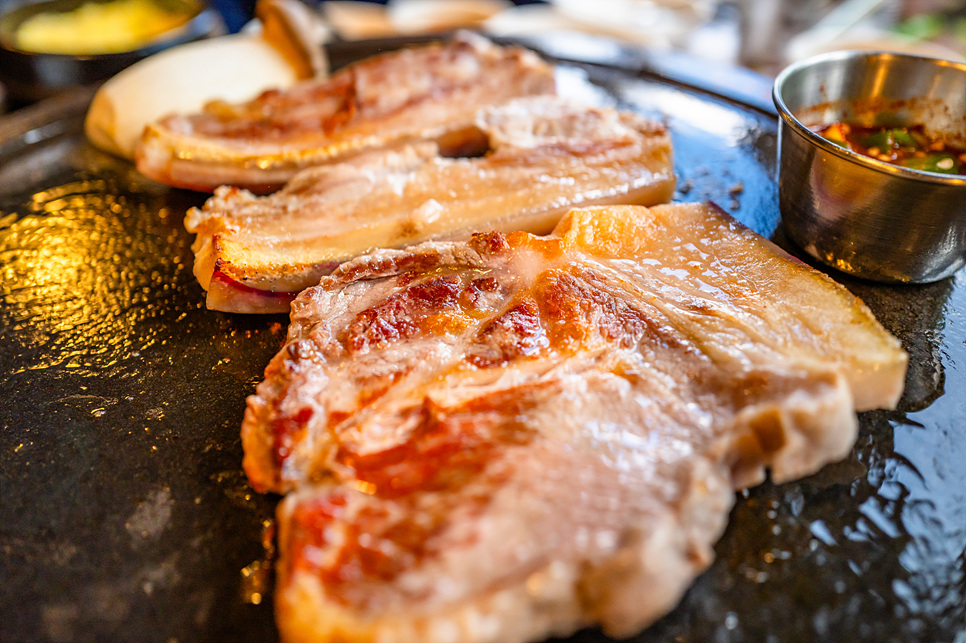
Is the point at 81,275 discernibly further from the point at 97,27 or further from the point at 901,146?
the point at 901,146

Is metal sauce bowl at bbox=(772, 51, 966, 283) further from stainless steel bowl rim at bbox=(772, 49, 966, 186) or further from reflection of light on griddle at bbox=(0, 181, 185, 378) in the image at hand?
reflection of light on griddle at bbox=(0, 181, 185, 378)

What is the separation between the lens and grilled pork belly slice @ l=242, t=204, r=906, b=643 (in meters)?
1.59

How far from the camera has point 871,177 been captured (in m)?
2.53

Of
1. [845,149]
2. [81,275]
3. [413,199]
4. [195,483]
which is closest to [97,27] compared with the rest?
[81,275]

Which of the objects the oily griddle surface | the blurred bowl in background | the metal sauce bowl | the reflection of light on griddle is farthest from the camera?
the blurred bowl in background

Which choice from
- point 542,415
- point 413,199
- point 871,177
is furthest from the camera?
point 413,199

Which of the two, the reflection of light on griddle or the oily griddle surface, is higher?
the reflection of light on griddle

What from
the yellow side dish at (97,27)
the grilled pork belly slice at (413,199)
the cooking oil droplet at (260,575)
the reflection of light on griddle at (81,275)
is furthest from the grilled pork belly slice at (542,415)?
the yellow side dish at (97,27)

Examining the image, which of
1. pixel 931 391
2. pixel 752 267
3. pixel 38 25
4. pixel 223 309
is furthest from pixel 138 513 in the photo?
pixel 38 25

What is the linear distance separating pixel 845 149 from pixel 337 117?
246 centimetres

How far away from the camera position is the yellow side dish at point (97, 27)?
511 centimetres

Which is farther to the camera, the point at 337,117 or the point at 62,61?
the point at 62,61

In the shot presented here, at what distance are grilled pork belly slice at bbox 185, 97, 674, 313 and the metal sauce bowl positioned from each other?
58 centimetres

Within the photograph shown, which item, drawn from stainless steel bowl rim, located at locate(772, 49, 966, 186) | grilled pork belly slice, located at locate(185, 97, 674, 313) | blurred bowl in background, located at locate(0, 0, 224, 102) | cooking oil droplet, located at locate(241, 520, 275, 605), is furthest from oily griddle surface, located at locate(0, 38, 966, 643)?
blurred bowl in background, located at locate(0, 0, 224, 102)
